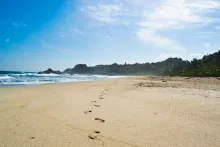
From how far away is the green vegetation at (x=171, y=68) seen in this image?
2636 cm

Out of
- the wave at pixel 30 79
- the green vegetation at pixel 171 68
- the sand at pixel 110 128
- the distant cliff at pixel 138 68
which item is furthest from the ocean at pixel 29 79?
the distant cliff at pixel 138 68

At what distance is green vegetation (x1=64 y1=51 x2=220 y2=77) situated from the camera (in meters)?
26.4

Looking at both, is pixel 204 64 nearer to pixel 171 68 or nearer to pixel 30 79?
pixel 30 79

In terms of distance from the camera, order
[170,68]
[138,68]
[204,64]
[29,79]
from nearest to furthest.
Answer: [29,79]
[204,64]
[170,68]
[138,68]

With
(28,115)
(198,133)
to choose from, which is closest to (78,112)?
(28,115)

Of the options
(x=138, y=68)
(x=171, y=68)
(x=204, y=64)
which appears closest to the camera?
(x=204, y=64)

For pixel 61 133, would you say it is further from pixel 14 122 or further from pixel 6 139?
pixel 14 122

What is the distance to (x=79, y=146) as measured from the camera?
3082 millimetres

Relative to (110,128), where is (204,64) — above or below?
above

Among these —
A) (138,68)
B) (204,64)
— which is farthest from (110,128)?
(138,68)

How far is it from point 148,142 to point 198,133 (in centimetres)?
105

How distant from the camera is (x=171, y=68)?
62.2 m

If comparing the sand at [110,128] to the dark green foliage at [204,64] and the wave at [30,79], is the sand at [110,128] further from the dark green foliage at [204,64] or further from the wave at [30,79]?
the dark green foliage at [204,64]

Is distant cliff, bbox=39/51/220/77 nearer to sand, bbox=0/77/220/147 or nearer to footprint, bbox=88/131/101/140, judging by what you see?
sand, bbox=0/77/220/147
